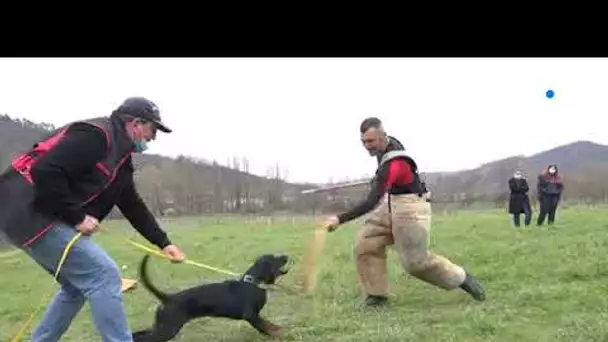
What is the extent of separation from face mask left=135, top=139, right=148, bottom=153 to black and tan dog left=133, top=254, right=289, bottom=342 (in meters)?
0.95

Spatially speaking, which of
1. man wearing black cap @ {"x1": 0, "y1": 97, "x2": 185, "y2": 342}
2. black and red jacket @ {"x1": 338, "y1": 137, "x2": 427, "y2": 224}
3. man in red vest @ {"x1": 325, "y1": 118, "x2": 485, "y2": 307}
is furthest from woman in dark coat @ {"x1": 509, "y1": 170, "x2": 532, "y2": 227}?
man wearing black cap @ {"x1": 0, "y1": 97, "x2": 185, "y2": 342}

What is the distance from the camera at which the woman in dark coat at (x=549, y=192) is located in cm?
1795

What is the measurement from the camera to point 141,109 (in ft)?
17.2

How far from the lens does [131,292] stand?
974 cm

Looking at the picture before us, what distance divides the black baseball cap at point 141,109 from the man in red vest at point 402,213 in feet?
7.77

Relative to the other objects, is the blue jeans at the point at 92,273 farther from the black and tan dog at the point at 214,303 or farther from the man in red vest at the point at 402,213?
the man in red vest at the point at 402,213

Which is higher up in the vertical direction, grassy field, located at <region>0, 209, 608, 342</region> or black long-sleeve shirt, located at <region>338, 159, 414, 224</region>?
black long-sleeve shirt, located at <region>338, 159, 414, 224</region>

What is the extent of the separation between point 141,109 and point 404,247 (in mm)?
3124

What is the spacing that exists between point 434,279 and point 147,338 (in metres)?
2.80

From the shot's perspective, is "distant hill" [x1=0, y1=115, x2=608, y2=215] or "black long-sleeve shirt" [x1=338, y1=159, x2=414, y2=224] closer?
"black long-sleeve shirt" [x1=338, y1=159, x2=414, y2=224]

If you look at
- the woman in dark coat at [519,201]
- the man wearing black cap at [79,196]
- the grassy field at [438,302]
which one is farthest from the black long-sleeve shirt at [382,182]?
the woman in dark coat at [519,201]

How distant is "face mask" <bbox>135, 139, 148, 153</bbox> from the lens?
5.31 m

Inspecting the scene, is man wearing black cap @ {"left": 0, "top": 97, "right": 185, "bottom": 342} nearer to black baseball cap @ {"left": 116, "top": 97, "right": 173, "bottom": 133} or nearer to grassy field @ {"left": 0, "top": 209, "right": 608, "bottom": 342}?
black baseball cap @ {"left": 116, "top": 97, "right": 173, "bottom": 133}
